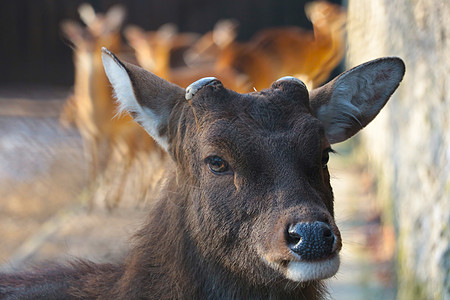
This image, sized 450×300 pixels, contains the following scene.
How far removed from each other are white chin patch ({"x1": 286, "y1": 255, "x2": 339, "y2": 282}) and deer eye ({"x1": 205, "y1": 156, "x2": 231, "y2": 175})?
58 centimetres

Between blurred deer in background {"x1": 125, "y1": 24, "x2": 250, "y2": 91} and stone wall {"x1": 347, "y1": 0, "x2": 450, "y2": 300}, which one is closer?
stone wall {"x1": 347, "y1": 0, "x2": 450, "y2": 300}

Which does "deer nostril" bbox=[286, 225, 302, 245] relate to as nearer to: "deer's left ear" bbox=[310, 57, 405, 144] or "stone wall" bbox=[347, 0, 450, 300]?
"deer's left ear" bbox=[310, 57, 405, 144]

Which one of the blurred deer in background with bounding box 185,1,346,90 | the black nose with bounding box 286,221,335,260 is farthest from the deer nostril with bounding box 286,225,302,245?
the blurred deer in background with bounding box 185,1,346,90

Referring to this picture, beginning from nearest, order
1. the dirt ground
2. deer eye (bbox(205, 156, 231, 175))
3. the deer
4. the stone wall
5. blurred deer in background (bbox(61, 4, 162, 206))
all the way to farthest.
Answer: the deer
deer eye (bbox(205, 156, 231, 175))
the stone wall
the dirt ground
blurred deer in background (bbox(61, 4, 162, 206))

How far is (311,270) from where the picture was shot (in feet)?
8.35

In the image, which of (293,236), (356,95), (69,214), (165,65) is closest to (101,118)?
(165,65)

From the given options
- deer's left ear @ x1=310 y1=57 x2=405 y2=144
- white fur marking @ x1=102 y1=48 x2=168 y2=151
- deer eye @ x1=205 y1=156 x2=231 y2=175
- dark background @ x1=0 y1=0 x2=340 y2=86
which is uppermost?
dark background @ x1=0 y1=0 x2=340 y2=86

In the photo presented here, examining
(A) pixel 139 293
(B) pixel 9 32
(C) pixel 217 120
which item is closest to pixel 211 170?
(C) pixel 217 120

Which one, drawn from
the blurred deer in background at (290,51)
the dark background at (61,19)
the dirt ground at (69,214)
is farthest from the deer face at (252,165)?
the dark background at (61,19)

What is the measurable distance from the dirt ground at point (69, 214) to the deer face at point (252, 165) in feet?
5.78

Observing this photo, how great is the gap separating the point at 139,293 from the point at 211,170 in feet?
2.40

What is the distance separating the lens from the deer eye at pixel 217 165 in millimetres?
2894

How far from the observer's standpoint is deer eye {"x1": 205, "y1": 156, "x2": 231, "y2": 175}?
9.49 feet

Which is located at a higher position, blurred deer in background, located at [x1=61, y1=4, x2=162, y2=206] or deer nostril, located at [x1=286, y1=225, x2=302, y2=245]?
blurred deer in background, located at [x1=61, y1=4, x2=162, y2=206]
